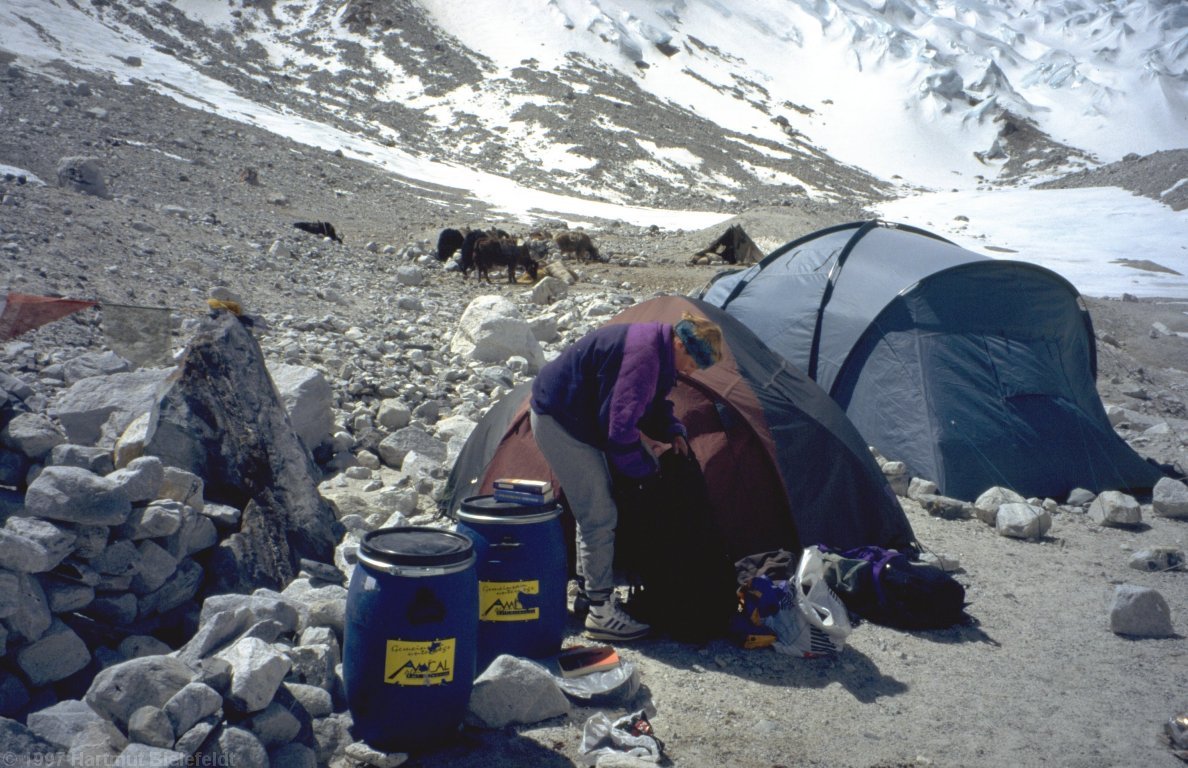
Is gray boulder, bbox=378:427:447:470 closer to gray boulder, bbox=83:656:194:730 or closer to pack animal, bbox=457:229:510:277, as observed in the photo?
gray boulder, bbox=83:656:194:730

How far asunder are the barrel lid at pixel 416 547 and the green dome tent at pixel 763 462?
1.82m

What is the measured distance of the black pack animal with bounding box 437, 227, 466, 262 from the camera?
1678 centimetres

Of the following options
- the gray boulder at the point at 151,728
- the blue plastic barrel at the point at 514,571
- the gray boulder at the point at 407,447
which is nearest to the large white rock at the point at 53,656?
the gray boulder at the point at 151,728

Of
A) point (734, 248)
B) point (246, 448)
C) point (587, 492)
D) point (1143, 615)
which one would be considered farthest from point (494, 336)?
point (734, 248)

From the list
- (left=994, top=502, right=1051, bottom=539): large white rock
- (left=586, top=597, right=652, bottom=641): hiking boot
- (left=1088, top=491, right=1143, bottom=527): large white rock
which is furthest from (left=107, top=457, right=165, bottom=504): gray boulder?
(left=1088, top=491, right=1143, bottom=527): large white rock

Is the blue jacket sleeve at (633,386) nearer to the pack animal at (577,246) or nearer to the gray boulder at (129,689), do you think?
the gray boulder at (129,689)

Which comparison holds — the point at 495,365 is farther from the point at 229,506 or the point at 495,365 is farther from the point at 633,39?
the point at 633,39

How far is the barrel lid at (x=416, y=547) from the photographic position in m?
2.89

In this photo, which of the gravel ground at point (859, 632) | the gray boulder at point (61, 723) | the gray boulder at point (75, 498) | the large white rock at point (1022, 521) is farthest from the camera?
the large white rock at point (1022, 521)

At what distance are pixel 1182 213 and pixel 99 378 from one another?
101 ft

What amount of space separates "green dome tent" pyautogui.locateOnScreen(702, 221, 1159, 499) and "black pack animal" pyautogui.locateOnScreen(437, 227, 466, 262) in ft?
33.1

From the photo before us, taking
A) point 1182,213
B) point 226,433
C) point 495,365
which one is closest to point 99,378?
point 226,433

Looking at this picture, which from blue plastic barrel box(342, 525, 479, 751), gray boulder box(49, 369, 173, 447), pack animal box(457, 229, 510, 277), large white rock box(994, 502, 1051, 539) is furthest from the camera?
pack animal box(457, 229, 510, 277)

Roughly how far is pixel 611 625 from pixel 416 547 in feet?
4.91
